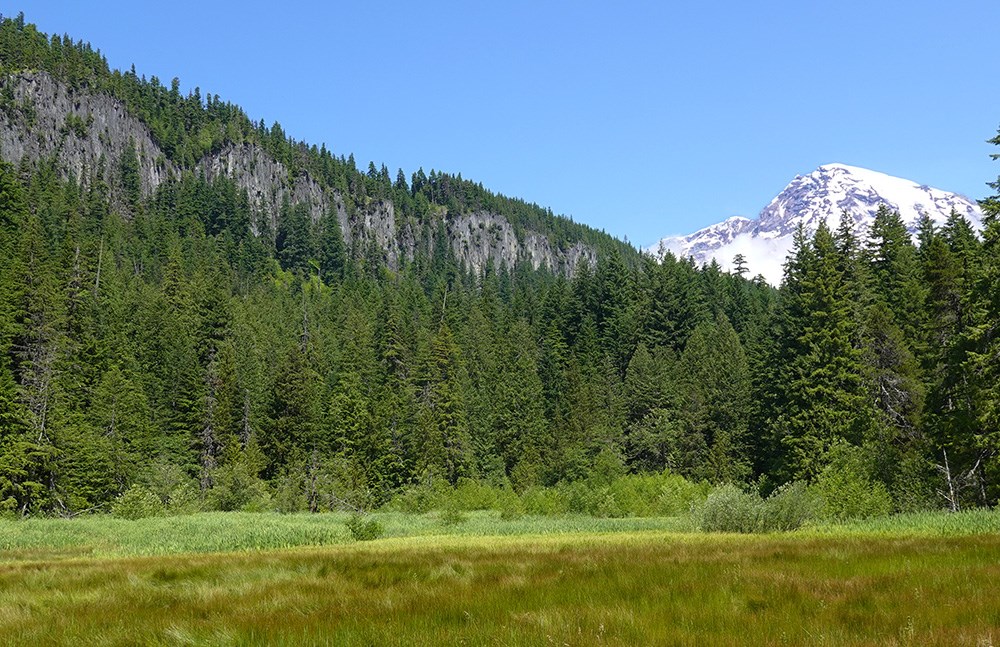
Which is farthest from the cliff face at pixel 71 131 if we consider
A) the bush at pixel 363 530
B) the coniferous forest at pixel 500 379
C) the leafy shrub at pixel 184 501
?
the bush at pixel 363 530

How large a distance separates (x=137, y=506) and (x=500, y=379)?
54644mm

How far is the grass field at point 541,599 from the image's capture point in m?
6.20

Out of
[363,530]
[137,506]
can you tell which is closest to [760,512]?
[363,530]

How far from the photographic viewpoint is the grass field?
620 cm

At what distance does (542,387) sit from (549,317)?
26.8 m

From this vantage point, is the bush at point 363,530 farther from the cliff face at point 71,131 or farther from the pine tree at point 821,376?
the cliff face at point 71,131

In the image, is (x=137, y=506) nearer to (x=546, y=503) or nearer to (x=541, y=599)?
(x=546, y=503)

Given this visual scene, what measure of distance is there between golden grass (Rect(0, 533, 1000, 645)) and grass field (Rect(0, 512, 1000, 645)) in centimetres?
3

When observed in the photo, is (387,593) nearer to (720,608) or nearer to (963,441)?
(720,608)

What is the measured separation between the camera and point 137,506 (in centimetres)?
4488

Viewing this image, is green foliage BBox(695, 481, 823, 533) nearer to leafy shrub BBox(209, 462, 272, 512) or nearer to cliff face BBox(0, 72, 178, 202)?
leafy shrub BBox(209, 462, 272, 512)

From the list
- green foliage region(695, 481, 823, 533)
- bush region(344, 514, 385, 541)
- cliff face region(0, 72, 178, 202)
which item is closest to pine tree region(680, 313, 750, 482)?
green foliage region(695, 481, 823, 533)

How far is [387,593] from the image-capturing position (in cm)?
919

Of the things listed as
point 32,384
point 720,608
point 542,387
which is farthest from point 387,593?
point 542,387
